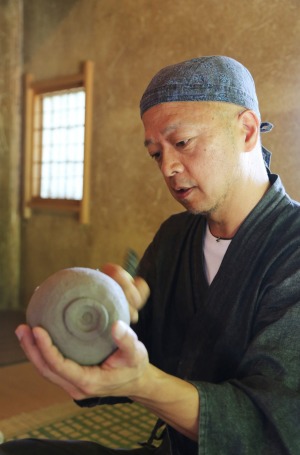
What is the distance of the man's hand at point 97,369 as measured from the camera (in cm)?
95

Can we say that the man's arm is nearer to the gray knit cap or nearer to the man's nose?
the man's nose

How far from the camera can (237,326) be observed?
130cm

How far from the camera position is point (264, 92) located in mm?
3215

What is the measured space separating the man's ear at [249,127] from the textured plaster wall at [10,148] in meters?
4.42

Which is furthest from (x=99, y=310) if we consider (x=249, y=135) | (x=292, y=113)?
(x=292, y=113)

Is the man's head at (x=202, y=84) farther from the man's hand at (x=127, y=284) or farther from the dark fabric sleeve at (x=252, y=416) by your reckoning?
the dark fabric sleeve at (x=252, y=416)

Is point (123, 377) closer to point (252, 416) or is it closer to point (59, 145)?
point (252, 416)

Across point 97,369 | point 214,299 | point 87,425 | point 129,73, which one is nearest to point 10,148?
point 129,73

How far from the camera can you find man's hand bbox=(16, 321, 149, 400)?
0.95 m

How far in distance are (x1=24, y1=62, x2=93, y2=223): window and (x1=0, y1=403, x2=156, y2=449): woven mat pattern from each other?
7.18 feet

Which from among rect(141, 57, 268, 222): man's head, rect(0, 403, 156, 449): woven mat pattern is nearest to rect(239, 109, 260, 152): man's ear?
rect(141, 57, 268, 222): man's head

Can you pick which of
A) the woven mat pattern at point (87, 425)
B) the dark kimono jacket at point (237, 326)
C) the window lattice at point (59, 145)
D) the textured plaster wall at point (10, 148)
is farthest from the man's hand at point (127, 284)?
the textured plaster wall at point (10, 148)

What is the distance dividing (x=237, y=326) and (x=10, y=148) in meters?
4.65

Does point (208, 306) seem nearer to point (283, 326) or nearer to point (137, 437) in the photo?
point (283, 326)
